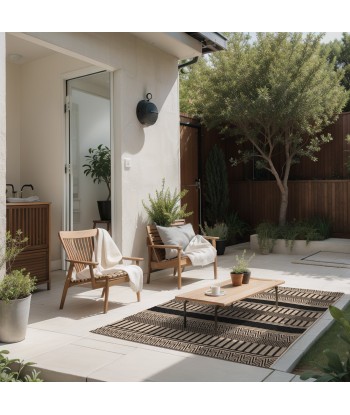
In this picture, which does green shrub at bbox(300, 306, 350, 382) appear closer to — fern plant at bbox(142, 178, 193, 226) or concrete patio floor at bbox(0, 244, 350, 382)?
concrete patio floor at bbox(0, 244, 350, 382)

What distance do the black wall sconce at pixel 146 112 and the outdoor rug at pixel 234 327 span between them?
2708 mm

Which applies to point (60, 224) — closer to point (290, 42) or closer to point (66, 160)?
point (66, 160)

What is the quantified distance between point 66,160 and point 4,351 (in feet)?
13.3

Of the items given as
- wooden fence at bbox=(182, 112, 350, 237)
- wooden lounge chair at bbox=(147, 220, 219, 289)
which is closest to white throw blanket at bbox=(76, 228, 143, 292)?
wooden lounge chair at bbox=(147, 220, 219, 289)

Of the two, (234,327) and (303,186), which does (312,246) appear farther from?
(234,327)

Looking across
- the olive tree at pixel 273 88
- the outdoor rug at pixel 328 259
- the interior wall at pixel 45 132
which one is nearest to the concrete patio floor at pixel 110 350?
the outdoor rug at pixel 328 259

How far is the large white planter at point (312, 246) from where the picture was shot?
8.53 metres

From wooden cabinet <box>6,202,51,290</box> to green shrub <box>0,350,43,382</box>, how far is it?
7.36 feet

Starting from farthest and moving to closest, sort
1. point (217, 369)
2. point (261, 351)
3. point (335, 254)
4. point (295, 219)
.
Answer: point (295, 219) < point (335, 254) < point (261, 351) < point (217, 369)

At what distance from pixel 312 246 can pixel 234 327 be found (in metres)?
5.15

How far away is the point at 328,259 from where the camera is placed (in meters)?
7.75

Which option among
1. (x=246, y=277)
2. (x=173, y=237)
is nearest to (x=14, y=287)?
(x=246, y=277)

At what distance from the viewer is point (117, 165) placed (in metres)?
6.08
